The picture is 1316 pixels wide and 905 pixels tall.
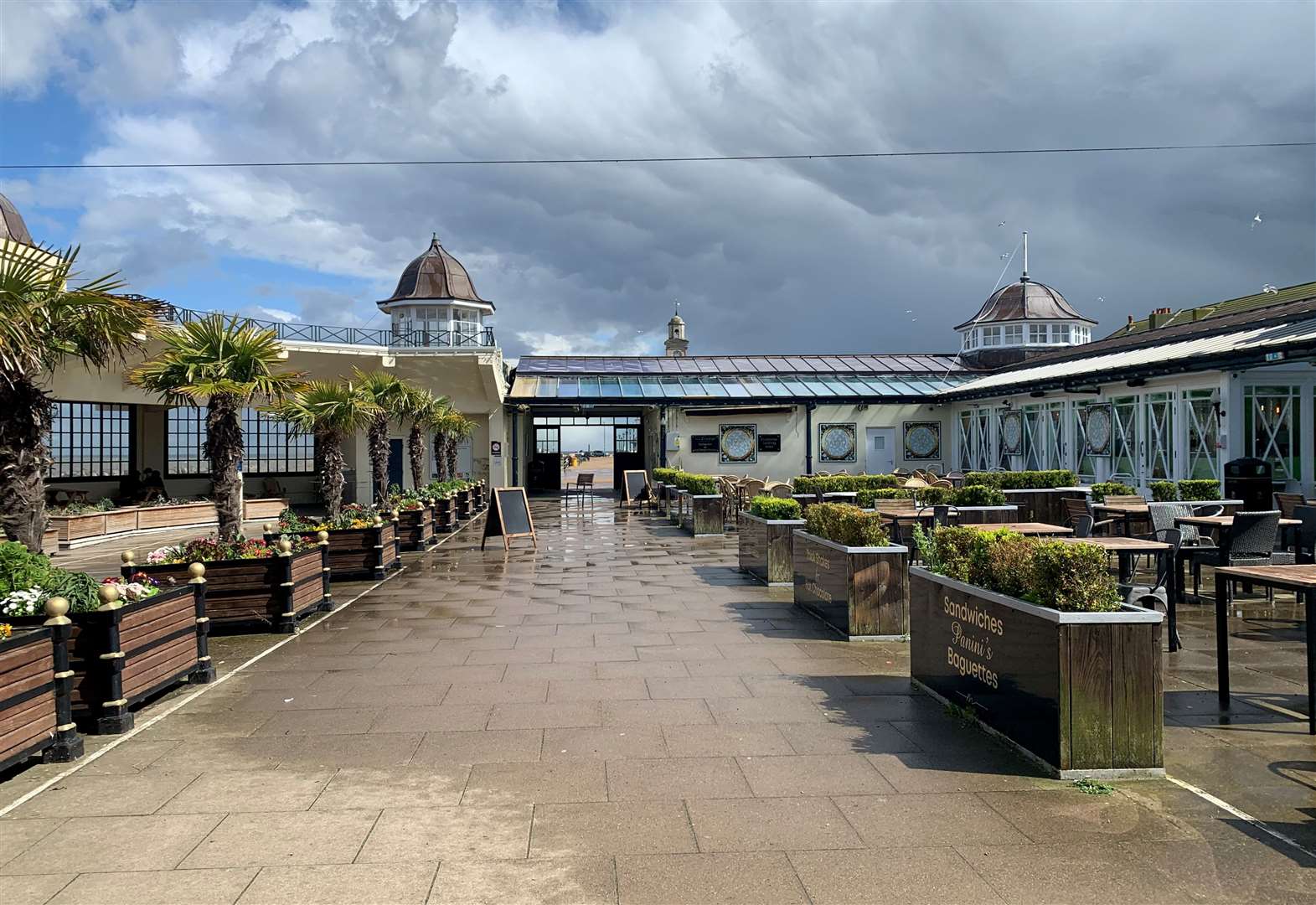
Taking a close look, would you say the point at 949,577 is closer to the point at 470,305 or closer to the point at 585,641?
the point at 585,641

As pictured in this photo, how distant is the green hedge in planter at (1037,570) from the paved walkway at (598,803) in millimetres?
886

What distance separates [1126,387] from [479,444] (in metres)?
18.9

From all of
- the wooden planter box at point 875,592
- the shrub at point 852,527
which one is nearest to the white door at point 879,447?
the shrub at point 852,527

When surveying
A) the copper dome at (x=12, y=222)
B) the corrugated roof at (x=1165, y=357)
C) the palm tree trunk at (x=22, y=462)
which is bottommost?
the palm tree trunk at (x=22, y=462)

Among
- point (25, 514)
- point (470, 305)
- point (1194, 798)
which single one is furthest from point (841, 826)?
point (470, 305)

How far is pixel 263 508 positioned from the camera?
24.5 meters

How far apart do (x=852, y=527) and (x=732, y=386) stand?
22749mm

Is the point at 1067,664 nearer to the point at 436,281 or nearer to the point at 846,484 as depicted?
the point at 846,484

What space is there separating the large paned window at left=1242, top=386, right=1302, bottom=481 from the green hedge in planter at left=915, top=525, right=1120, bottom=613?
13.4m

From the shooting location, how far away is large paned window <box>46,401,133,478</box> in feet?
73.1

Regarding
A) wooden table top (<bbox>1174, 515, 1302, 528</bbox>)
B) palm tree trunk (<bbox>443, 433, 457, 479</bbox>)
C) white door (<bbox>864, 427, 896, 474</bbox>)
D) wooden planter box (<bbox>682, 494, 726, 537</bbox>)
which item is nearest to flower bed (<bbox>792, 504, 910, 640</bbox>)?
wooden table top (<bbox>1174, 515, 1302, 528</bbox>)

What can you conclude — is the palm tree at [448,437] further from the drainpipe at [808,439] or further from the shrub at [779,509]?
the shrub at [779,509]

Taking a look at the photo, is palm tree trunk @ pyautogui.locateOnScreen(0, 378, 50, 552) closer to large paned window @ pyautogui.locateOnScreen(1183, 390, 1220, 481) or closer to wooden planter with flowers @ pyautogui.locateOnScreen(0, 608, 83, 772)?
wooden planter with flowers @ pyautogui.locateOnScreen(0, 608, 83, 772)

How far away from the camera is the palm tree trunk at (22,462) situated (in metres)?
6.34
